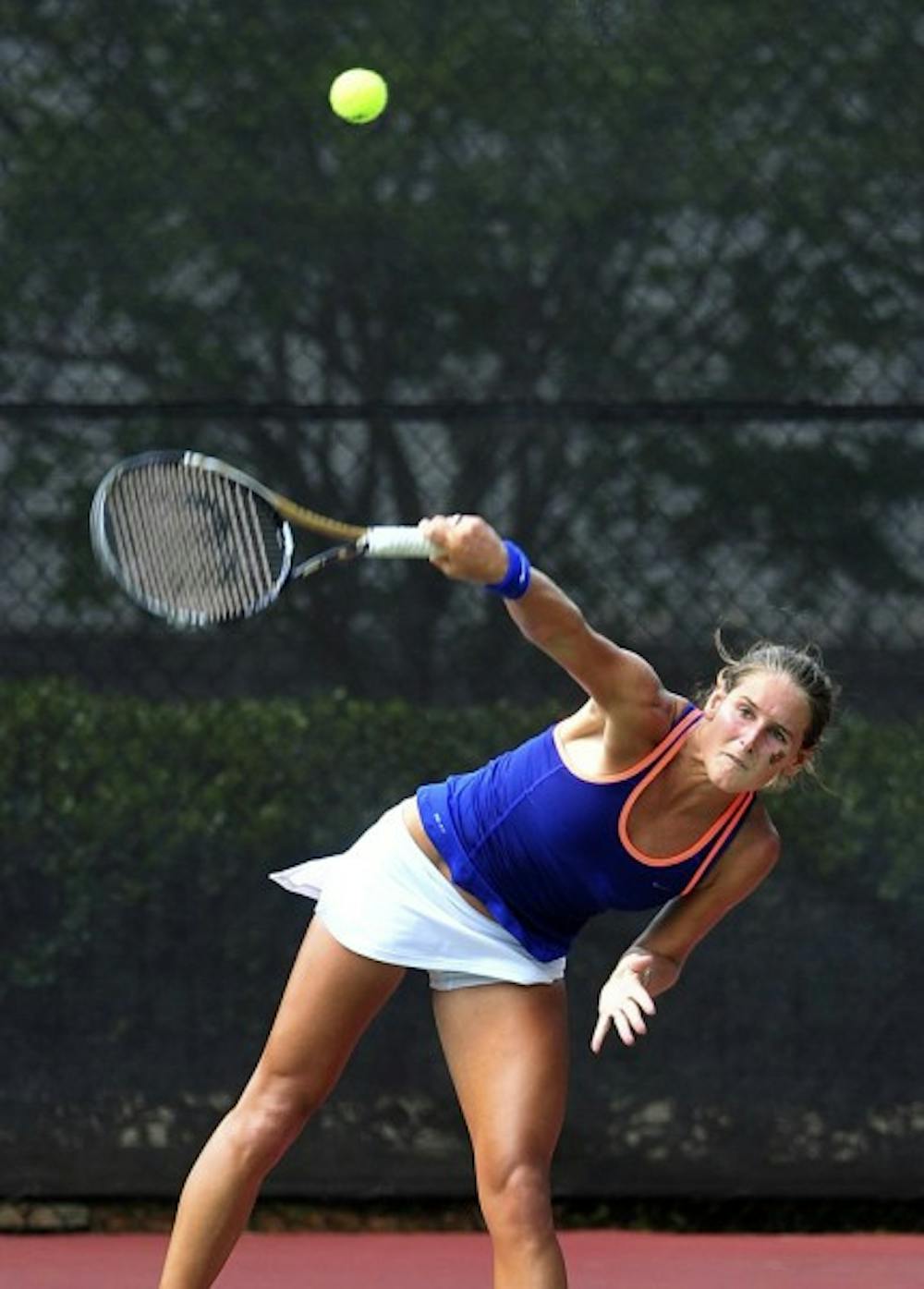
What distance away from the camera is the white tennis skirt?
325 centimetres

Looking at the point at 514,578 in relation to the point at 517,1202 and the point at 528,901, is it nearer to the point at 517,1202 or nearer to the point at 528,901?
the point at 528,901

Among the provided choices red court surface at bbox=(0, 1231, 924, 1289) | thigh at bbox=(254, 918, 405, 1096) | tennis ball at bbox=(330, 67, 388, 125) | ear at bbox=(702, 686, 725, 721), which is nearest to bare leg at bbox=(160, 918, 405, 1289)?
thigh at bbox=(254, 918, 405, 1096)

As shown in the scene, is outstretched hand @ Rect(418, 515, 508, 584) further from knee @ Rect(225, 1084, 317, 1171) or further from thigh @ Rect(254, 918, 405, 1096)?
knee @ Rect(225, 1084, 317, 1171)

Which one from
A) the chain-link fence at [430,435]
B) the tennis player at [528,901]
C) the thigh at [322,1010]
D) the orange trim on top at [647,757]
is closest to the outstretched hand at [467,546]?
the tennis player at [528,901]

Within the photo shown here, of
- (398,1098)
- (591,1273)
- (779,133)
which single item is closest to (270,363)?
(779,133)

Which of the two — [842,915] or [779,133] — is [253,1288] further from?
[779,133]

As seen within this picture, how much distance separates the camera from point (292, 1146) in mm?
4324

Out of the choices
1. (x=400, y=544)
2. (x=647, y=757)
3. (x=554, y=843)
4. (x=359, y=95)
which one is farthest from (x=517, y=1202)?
(x=359, y=95)

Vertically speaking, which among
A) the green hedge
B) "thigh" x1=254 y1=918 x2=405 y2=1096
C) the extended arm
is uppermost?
the extended arm

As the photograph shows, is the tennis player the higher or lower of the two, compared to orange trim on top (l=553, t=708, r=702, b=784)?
lower

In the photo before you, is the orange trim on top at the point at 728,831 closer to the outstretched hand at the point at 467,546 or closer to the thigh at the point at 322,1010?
the thigh at the point at 322,1010

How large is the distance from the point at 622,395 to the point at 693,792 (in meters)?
1.24

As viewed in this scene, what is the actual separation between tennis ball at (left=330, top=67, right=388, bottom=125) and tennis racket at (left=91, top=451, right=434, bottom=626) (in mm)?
1073

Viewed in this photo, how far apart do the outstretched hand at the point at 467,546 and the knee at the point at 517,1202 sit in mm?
738
